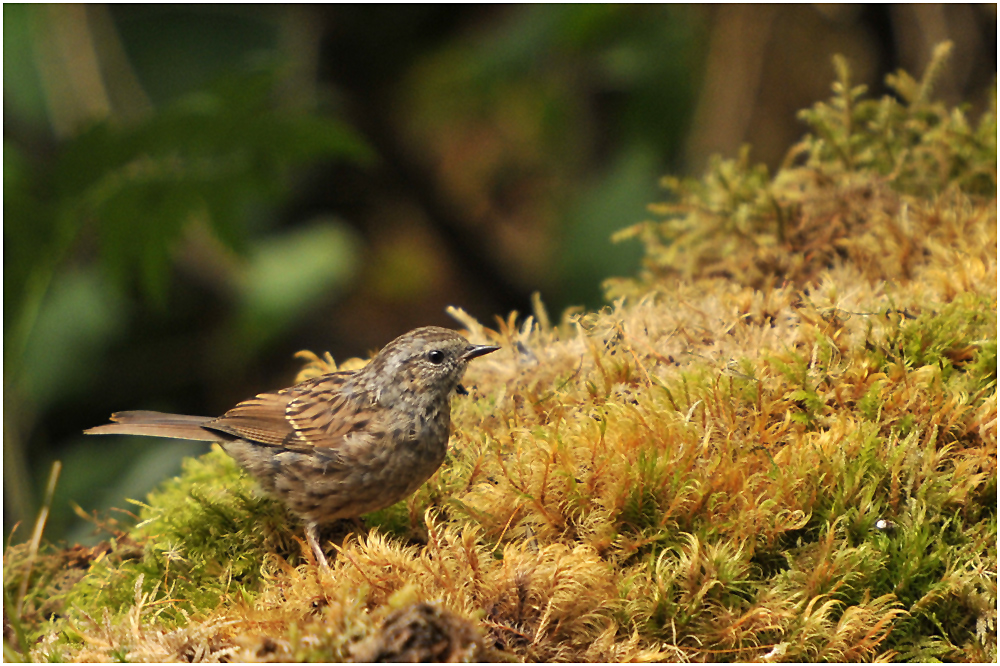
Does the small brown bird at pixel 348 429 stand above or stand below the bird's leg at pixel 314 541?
above

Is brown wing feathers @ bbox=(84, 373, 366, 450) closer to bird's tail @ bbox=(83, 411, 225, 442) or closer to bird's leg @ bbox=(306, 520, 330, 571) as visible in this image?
bird's tail @ bbox=(83, 411, 225, 442)

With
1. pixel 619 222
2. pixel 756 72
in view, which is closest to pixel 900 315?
pixel 619 222

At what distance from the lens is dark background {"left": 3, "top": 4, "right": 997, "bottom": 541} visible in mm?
4016

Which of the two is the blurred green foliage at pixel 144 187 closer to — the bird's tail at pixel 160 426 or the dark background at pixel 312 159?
the dark background at pixel 312 159

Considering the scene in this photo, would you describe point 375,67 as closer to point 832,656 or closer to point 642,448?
point 642,448

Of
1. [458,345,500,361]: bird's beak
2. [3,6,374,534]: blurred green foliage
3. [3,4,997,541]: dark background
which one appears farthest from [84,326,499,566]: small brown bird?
Answer: [3,4,997,541]: dark background

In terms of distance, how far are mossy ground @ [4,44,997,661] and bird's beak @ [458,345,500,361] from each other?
0.46ft

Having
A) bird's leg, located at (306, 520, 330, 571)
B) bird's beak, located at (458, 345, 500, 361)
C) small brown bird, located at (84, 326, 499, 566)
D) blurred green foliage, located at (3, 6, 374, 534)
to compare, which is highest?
blurred green foliage, located at (3, 6, 374, 534)

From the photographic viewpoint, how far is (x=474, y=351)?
92.2 inches

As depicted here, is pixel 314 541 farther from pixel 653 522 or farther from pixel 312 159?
pixel 312 159

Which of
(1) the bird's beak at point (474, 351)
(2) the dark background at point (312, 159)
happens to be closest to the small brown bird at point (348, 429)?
(1) the bird's beak at point (474, 351)

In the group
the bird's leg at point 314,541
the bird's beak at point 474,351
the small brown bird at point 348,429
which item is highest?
the bird's beak at point 474,351

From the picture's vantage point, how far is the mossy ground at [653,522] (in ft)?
5.19

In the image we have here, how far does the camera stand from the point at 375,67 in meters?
6.27
